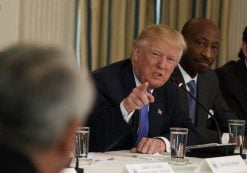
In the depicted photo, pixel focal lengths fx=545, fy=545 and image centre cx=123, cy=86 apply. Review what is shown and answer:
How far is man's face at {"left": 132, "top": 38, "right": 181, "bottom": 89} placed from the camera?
266 cm

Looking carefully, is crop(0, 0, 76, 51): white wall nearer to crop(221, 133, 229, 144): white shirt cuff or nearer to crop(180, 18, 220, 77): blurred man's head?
crop(180, 18, 220, 77): blurred man's head

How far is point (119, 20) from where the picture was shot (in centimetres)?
373

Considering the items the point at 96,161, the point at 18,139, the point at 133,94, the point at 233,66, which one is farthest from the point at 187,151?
the point at 18,139

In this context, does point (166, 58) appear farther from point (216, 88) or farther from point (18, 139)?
point (18, 139)

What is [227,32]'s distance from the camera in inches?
176

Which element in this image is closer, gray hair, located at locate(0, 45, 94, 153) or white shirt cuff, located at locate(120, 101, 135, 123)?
gray hair, located at locate(0, 45, 94, 153)

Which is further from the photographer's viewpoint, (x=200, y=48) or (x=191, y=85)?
(x=200, y=48)

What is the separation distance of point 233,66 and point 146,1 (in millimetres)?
788

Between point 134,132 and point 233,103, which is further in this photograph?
point 233,103

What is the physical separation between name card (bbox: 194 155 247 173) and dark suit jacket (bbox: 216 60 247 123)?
160 cm

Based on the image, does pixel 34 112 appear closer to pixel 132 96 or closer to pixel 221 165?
pixel 221 165

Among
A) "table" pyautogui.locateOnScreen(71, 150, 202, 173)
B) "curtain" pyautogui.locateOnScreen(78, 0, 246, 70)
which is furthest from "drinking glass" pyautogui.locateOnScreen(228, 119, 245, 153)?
"curtain" pyautogui.locateOnScreen(78, 0, 246, 70)

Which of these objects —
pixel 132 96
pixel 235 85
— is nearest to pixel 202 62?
pixel 235 85

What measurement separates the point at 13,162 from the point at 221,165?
1.41 metres
